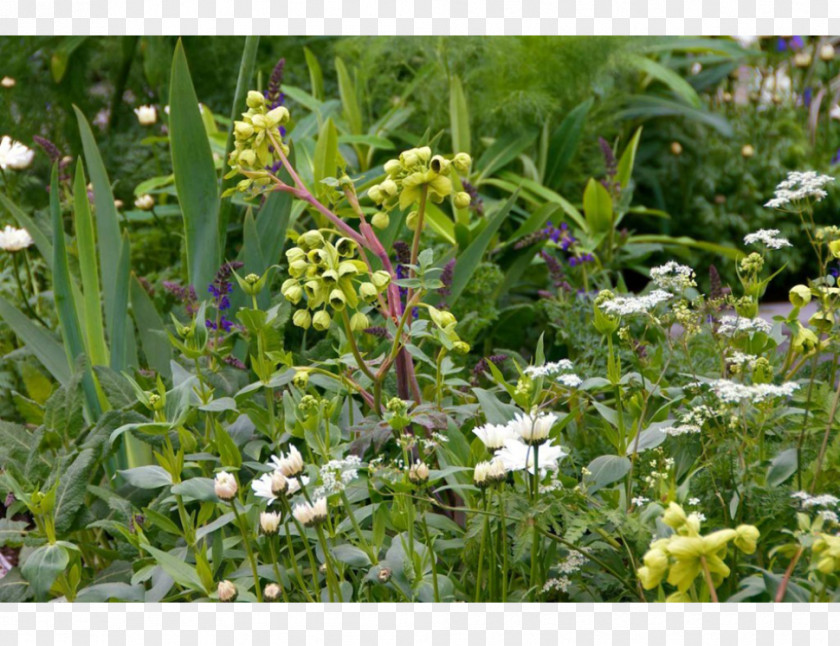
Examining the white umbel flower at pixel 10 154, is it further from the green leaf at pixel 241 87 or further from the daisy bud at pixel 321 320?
the daisy bud at pixel 321 320

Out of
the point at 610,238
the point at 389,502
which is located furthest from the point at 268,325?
the point at 610,238

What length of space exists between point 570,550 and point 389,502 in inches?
12.3

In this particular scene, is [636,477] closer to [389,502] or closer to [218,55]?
[389,502]

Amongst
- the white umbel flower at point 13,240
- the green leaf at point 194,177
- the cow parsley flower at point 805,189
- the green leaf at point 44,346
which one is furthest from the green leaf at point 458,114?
the cow parsley flower at point 805,189

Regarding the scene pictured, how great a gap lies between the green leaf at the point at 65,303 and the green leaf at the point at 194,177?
0.62 ft

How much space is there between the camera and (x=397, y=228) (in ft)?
5.61

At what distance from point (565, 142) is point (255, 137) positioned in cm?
144

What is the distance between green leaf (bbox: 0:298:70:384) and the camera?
162cm

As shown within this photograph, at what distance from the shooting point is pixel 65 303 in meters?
1.53

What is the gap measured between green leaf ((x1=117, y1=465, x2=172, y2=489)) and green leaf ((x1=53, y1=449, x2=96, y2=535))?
7 centimetres

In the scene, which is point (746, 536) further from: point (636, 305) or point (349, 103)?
point (349, 103)

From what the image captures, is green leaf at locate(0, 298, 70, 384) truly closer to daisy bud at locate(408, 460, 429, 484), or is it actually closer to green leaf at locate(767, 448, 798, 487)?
daisy bud at locate(408, 460, 429, 484)

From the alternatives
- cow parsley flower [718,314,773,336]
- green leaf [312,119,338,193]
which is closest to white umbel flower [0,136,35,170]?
green leaf [312,119,338,193]

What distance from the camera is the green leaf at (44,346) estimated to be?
1.62 meters
